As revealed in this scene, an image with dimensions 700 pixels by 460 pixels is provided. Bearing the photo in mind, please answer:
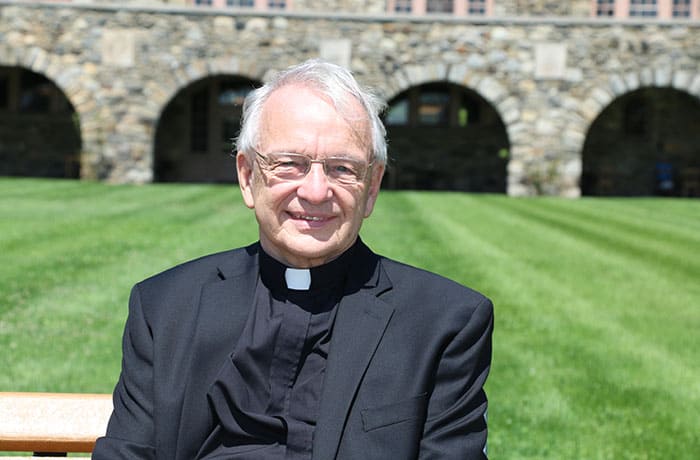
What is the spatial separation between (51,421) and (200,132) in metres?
22.5

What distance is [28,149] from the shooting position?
80.3 ft

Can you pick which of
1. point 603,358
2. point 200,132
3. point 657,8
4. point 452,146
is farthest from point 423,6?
point 603,358

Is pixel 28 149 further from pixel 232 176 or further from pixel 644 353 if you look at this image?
pixel 644 353

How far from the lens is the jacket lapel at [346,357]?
233 centimetres

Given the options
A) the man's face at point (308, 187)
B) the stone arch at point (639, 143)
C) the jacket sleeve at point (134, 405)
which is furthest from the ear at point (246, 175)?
the stone arch at point (639, 143)

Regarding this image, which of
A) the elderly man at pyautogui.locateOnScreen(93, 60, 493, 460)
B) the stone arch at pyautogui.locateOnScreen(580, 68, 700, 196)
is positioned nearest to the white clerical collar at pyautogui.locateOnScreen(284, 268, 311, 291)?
the elderly man at pyautogui.locateOnScreen(93, 60, 493, 460)

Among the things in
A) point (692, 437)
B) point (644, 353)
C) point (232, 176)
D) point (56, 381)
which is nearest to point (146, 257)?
point (56, 381)

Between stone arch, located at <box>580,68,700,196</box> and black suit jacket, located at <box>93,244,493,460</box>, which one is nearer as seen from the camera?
black suit jacket, located at <box>93,244,493,460</box>

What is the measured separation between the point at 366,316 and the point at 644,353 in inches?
163

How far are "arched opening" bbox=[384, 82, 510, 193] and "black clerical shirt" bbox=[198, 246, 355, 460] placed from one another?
22022 mm

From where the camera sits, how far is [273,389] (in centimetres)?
241

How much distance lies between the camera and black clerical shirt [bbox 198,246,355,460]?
7.83 ft

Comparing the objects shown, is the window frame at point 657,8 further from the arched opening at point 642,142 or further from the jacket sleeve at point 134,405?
the jacket sleeve at point 134,405

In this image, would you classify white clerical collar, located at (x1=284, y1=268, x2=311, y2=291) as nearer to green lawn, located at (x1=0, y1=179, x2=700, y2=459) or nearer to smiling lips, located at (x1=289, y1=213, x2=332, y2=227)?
smiling lips, located at (x1=289, y1=213, x2=332, y2=227)
